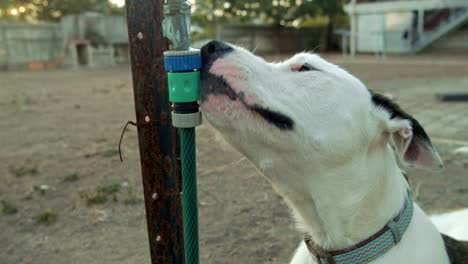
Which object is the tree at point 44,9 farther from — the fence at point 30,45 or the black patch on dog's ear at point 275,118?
the black patch on dog's ear at point 275,118

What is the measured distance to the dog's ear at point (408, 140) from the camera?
2.06 m

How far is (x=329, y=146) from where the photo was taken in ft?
6.41

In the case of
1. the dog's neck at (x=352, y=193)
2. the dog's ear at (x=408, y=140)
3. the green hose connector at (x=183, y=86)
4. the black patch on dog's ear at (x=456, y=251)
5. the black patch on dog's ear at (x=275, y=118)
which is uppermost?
the green hose connector at (x=183, y=86)

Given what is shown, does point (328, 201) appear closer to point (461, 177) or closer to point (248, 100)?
point (248, 100)

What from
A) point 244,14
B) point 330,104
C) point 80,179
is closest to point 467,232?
point 330,104

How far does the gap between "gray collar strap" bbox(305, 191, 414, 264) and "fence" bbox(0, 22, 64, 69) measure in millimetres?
25845

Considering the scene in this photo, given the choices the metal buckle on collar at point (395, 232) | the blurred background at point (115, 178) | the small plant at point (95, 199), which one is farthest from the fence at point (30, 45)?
the metal buckle on collar at point (395, 232)

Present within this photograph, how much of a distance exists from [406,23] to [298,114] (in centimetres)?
2820

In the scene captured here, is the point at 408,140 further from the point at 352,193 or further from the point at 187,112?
the point at 187,112

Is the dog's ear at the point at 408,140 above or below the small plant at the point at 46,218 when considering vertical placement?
above

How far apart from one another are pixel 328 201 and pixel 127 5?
1.25m

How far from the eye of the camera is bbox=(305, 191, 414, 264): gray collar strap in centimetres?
Answer: 199

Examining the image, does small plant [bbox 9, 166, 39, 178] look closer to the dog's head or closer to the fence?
the dog's head

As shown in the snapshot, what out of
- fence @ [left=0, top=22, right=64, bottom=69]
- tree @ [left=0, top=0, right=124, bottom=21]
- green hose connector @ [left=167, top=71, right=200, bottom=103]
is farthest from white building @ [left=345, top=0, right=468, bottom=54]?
green hose connector @ [left=167, top=71, right=200, bottom=103]
